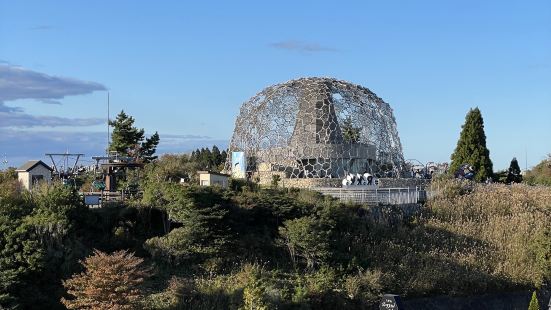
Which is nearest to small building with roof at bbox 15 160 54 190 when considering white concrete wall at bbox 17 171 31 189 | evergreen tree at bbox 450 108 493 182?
white concrete wall at bbox 17 171 31 189

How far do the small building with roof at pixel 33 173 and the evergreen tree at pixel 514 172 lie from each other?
3394 centimetres

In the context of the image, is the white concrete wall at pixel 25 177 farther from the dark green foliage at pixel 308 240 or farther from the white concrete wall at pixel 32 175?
the dark green foliage at pixel 308 240

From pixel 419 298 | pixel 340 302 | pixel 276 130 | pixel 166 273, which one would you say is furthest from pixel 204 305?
pixel 276 130

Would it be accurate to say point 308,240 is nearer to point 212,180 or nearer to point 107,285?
point 212,180

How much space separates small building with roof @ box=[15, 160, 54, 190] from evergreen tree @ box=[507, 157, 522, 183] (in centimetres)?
3394

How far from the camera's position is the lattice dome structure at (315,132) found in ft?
97.5

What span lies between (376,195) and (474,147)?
19.8m

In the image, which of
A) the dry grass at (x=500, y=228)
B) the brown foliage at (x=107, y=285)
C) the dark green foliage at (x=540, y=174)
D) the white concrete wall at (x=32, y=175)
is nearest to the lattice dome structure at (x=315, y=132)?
the dry grass at (x=500, y=228)

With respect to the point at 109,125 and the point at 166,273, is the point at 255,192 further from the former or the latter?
the point at 109,125

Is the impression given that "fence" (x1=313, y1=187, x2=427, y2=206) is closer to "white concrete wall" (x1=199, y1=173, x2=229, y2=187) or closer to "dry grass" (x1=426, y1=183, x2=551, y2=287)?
"dry grass" (x1=426, y1=183, x2=551, y2=287)

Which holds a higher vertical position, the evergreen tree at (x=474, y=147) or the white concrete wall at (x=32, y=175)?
the evergreen tree at (x=474, y=147)

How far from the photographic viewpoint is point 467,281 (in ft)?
65.7

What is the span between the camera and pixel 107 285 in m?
14.1

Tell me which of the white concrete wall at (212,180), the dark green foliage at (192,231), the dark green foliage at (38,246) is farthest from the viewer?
the white concrete wall at (212,180)
